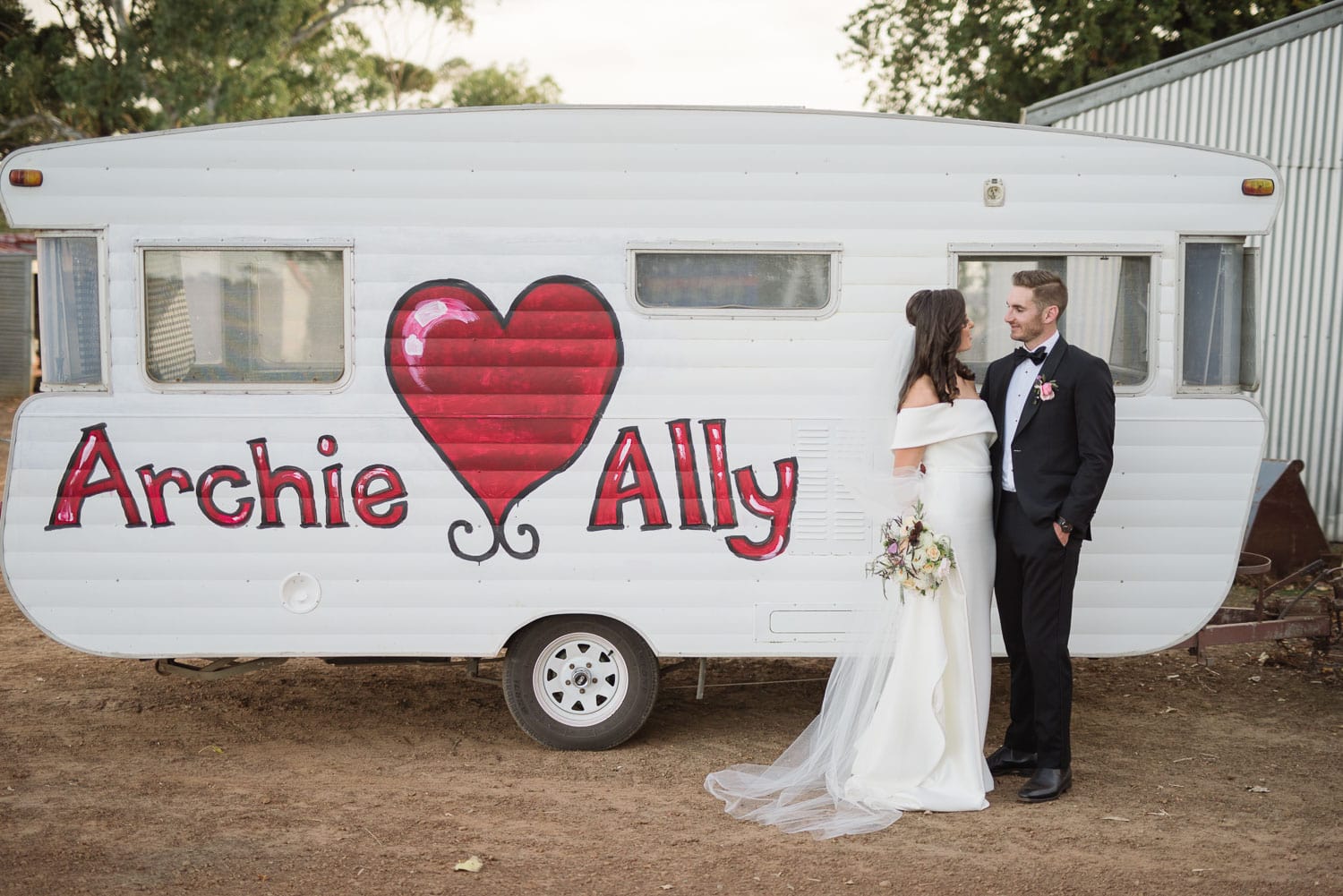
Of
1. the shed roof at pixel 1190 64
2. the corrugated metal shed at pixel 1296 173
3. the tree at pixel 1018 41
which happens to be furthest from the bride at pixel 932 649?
the tree at pixel 1018 41

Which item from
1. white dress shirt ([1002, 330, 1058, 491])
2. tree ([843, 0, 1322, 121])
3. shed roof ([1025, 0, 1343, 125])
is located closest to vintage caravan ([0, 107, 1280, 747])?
white dress shirt ([1002, 330, 1058, 491])

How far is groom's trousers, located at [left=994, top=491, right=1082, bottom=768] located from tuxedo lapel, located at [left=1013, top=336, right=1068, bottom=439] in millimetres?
327

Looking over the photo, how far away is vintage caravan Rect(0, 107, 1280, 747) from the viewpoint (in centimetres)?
511

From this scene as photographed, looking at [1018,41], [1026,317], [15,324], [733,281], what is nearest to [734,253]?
[733,281]

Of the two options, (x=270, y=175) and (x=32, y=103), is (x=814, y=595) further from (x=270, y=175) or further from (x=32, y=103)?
(x=32, y=103)

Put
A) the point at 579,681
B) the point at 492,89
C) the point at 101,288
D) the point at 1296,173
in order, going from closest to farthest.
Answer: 1. the point at 101,288
2. the point at 579,681
3. the point at 1296,173
4. the point at 492,89

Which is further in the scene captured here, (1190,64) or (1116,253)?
(1190,64)

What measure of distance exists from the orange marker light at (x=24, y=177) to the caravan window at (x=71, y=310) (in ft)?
0.76

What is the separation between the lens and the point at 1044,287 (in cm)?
477

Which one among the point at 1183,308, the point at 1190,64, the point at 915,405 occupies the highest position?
the point at 1190,64

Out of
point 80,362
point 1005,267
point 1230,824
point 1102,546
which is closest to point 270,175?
point 80,362

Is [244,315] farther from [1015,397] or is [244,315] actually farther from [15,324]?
[15,324]

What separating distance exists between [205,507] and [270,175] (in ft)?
4.80

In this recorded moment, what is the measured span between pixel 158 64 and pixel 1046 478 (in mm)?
22360
